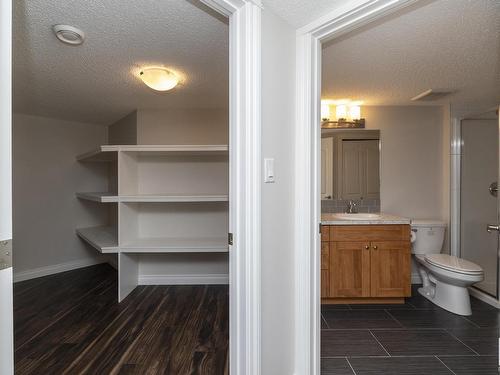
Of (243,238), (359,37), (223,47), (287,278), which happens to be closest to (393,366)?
(287,278)

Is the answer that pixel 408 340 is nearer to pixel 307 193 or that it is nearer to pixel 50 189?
pixel 307 193

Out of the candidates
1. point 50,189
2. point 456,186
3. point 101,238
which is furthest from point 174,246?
point 456,186

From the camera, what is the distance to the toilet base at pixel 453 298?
7.94 ft

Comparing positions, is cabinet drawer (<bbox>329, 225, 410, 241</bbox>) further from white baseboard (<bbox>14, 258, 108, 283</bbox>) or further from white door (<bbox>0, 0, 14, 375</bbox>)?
white baseboard (<bbox>14, 258, 108, 283</bbox>)

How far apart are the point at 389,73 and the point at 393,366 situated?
210 centimetres

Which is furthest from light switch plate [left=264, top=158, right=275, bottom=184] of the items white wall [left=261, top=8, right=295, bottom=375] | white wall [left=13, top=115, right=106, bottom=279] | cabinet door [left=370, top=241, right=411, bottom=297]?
white wall [left=13, top=115, right=106, bottom=279]

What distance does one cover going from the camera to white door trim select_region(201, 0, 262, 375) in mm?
1196

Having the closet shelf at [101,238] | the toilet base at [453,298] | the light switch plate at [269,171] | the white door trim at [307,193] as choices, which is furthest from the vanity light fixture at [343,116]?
the closet shelf at [101,238]

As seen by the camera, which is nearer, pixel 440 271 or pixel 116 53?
pixel 116 53

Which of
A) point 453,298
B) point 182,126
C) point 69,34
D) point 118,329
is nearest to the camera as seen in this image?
point 69,34

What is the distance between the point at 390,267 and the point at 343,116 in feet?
5.28

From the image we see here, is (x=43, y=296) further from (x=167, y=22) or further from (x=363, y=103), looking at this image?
(x=363, y=103)

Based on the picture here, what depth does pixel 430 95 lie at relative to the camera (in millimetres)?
2639

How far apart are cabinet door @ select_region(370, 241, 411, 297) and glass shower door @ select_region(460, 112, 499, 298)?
88 centimetres
